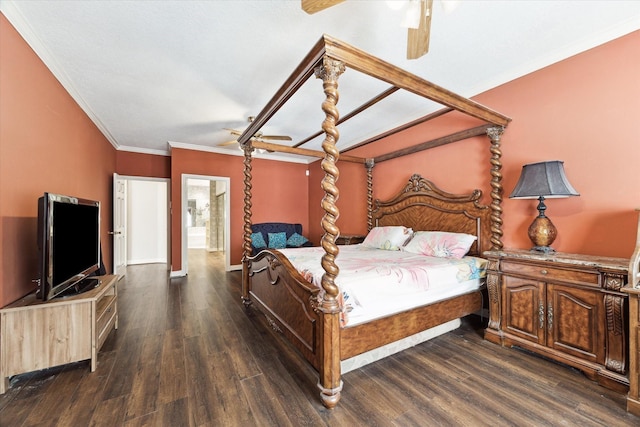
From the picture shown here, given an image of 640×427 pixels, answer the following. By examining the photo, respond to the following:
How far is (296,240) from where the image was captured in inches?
239

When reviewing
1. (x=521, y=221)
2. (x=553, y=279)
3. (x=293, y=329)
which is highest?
(x=521, y=221)

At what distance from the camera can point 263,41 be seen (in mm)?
2223

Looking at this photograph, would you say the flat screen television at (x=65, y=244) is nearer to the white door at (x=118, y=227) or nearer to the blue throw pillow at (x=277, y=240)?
the white door at (x=118, y=227)

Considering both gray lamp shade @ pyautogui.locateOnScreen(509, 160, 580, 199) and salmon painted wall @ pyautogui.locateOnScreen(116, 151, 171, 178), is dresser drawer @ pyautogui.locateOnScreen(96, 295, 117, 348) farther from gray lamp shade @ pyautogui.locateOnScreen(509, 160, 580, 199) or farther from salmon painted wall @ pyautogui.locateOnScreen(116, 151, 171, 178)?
gray lamp shade @ pyautogui.locateOnScreen(509, 160, 580, 199)

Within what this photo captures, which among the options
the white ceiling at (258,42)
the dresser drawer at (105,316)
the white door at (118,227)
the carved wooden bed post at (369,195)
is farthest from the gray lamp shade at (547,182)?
the white door at (118,227)

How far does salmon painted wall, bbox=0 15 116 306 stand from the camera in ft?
6.08

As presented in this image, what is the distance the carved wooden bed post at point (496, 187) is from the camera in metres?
2.70

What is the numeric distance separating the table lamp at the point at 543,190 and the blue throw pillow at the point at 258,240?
447cm

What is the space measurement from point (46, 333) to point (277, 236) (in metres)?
4.14

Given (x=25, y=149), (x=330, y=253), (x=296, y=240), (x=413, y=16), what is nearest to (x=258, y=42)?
(x=413, y=16)

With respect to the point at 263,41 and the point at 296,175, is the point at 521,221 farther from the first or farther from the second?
the point at 296,175

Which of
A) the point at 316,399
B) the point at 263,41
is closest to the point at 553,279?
the point at 316,399

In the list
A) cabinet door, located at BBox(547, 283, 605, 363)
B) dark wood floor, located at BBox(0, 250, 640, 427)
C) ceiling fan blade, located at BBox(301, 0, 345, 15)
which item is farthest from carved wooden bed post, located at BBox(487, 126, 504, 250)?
ceiling fan blade, located at BBox(301, 0, 345, 15)

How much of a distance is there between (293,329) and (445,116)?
126 inches
